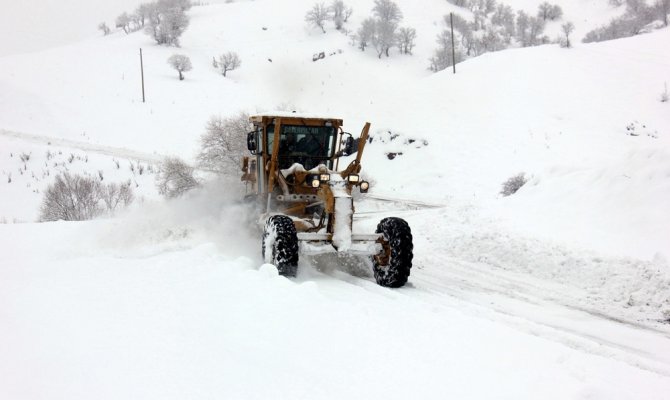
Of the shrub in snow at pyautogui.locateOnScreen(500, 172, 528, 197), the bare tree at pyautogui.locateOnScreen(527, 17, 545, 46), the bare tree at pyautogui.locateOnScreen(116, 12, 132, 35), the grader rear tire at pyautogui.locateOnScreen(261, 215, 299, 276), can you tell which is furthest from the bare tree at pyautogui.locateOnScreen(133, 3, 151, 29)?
the grader rear tire at pyautogui.locateOnScreen(261, 215, 299, 276)

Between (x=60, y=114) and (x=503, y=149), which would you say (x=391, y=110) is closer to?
(x=503, y=149)

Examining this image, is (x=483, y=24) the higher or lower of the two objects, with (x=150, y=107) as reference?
higher

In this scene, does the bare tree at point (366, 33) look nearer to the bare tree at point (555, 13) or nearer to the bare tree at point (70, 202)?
the bare tree at point (555, 13)

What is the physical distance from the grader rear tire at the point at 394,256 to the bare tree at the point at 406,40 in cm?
4349

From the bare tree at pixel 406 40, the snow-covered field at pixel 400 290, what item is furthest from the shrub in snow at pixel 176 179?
the bare tree at pixel 406 40

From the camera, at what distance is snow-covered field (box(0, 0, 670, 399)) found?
4.06 metres

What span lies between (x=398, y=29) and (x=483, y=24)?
12381 mm

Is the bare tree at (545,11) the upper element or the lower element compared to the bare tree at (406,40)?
upper

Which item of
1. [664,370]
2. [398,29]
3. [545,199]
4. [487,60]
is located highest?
[398,29]

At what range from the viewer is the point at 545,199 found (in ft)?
Result: 42.3

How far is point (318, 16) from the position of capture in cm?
5394

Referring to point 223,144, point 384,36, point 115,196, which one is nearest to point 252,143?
point 223,144

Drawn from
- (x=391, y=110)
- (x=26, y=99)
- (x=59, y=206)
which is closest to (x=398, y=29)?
(x=391, y=110)

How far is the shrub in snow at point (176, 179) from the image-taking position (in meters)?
19.9
